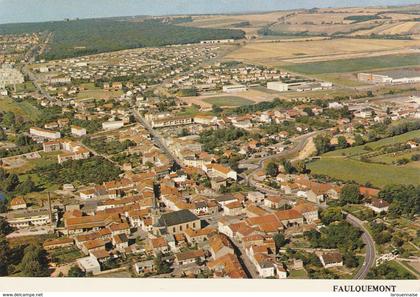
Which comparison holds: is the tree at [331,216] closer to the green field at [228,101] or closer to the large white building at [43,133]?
the large white building at [43,133]

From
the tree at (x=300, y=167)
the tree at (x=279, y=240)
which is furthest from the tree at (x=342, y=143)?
the tree at (x=279, y=240)

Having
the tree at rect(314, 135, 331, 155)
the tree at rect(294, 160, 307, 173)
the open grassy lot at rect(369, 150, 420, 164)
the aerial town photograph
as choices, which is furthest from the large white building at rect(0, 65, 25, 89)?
the open grassy lot at rect(369, 150, 420, 164)

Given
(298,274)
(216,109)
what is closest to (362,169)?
(298,274)

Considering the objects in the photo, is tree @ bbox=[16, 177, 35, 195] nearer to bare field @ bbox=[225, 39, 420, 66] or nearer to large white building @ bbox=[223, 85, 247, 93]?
large white building @ bbox=[223, 85, 247, 93]

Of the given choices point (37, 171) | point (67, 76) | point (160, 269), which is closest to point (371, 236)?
point (160, 269)

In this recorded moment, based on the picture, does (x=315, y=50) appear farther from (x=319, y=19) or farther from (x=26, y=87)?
(x=26, y=87)

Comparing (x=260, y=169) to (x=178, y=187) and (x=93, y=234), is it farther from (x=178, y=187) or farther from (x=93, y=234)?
(x=93, y=234)

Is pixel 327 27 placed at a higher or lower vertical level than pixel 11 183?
higher
